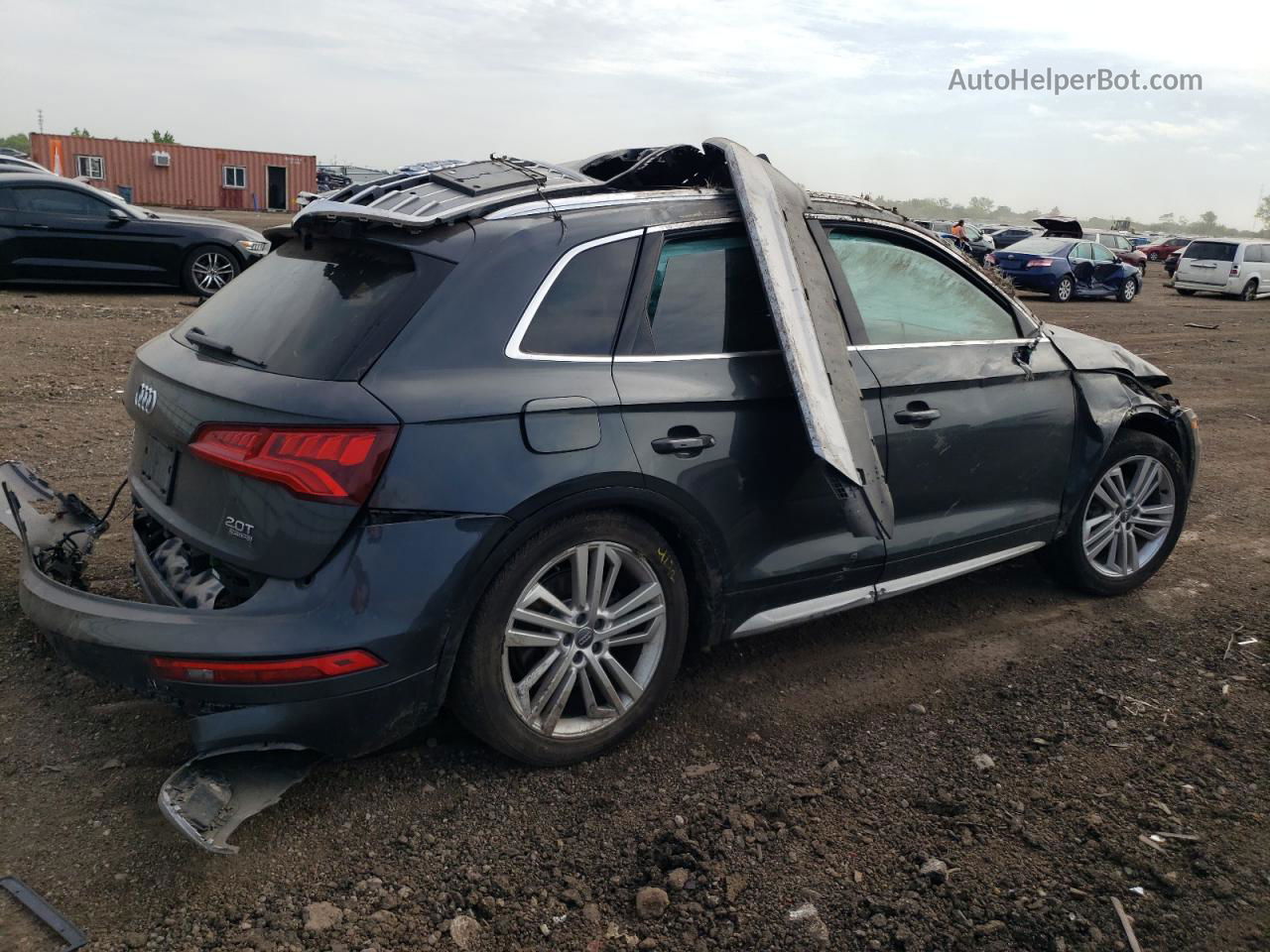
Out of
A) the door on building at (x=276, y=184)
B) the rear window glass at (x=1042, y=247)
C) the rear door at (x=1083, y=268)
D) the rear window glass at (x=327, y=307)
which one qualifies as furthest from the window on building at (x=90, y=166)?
the rear window glass at (x=327, y=307)

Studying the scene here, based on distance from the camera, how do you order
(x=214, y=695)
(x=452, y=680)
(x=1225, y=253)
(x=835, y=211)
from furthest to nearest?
(x=1225, y=253)
(x=835, y=211)
(x=452, y=680)
(x=214, y=695)

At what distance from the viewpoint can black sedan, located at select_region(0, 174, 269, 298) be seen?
12281 millimetres

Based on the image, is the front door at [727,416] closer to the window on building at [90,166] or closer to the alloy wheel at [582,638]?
the alloy wheel at [582,638]

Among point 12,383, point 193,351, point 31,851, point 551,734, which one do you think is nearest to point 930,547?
point 551,734

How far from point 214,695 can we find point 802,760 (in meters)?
1.76

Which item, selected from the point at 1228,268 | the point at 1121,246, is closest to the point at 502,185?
the point at 1228,268

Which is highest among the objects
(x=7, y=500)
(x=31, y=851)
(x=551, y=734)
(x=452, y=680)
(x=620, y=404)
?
(x=620, y=404)

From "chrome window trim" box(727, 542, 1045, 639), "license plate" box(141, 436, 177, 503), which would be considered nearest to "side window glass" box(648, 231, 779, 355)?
"chrome window trim" box(727, 542, 1045, 639)

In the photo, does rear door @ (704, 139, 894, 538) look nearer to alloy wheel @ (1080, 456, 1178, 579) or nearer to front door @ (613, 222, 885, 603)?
front door @ (613, 222, 885, 603)

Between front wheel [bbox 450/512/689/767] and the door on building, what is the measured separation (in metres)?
49.0

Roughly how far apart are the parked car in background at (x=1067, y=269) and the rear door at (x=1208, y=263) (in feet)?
12.0

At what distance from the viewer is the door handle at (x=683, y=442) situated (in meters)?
3.12

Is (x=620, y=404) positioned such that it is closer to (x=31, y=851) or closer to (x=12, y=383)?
(x=31, y=851)

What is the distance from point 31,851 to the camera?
8.78ft
